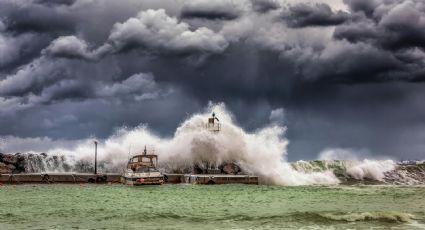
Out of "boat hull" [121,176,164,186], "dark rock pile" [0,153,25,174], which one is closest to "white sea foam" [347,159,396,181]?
"boat hull" [121,176,164,186]

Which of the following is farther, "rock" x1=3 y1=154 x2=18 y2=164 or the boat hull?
"rock" x1=3 y1=154 x2=18 y2=164

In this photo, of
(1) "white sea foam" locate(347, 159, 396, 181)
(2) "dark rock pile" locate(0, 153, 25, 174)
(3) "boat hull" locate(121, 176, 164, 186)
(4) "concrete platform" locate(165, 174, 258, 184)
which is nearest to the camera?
(3) "boat hull" locate(121, 176, 164, 186)

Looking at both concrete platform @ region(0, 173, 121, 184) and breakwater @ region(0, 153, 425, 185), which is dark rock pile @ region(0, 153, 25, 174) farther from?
concrete platform @ region(0, 173, 121, 184)

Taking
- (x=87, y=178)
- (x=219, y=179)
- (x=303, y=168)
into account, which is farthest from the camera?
(x=303, y=168)

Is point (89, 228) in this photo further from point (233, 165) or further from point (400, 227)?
point (233, 165)

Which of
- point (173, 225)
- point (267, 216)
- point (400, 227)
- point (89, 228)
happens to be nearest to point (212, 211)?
point (267, 216)

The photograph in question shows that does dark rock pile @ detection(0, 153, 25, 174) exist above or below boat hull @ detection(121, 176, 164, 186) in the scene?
above

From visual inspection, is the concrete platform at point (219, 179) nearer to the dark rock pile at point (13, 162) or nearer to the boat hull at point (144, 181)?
the boat hull at point (144, 181)

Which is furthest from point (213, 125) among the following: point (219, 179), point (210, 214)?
point (210, 214)

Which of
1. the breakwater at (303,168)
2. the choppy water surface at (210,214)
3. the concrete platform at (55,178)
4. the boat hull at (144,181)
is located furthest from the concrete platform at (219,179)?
the choppy water surface at (210,214)

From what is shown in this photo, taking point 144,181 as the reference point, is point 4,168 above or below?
above

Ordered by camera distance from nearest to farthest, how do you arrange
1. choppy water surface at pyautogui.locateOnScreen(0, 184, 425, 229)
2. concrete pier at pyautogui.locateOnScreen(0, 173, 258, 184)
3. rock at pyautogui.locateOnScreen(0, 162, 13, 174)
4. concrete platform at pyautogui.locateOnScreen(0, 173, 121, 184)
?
choppy water surface at pyautogui.locateOnScreen(0, 184, 425, 229), concrete pier at pyautogui.locateOnScreen(0, 173, 258, 184), concrete platform at pyautogui.locateOnScreen(0, 173, 121, 184), rock at pyautogui.locateOnScreen(0, 162, 13, 174)

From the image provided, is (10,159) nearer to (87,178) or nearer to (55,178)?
(55,178)

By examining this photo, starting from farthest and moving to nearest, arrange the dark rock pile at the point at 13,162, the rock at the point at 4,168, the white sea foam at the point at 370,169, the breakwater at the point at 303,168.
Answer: the white sea foam at the point at 370,169
the breakwater at the point at 303,168
the dark rock pile at the point at 13,162
the rock at the point at 4,168
